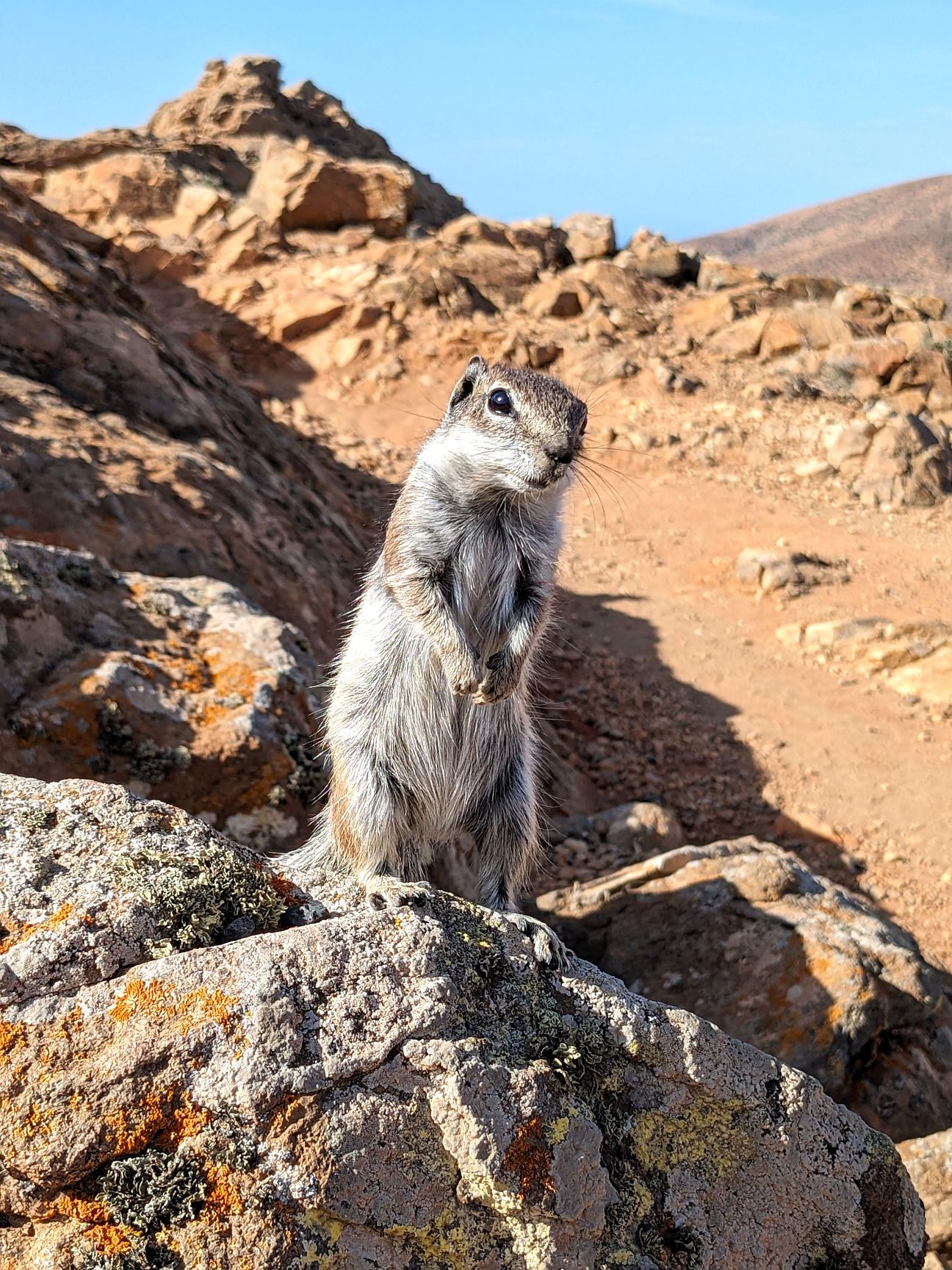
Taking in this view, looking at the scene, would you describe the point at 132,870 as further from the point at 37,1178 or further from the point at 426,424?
the point at 426,424

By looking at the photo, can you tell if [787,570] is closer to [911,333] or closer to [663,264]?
[911,333]

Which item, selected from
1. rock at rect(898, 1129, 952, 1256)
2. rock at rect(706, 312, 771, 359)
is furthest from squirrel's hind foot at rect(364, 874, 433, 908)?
rock at rect(706, 312, 771, 359)

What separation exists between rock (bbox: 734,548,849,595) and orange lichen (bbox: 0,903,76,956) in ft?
41.6

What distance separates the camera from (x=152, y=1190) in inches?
97.5

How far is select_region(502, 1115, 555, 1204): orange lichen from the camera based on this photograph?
278 centimetres

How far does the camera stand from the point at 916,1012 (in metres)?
5.93

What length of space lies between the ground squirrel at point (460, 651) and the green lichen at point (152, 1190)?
2.00m

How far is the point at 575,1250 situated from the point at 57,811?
75.7 inches

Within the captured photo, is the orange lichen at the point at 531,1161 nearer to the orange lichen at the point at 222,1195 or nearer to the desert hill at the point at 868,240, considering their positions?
the orange lichen at the point at 222,1195

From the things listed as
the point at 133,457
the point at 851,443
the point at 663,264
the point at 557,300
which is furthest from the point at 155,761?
the point at 663,264

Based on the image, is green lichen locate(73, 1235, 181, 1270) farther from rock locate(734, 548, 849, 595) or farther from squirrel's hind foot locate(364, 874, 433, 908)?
rock locate(734, 548, 849, 595)

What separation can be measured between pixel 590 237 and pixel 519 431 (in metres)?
24.1

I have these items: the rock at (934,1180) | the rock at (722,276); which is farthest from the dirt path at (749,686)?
the rock at (722,276)

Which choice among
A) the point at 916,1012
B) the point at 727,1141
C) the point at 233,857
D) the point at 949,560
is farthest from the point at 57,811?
the point at 949,560
